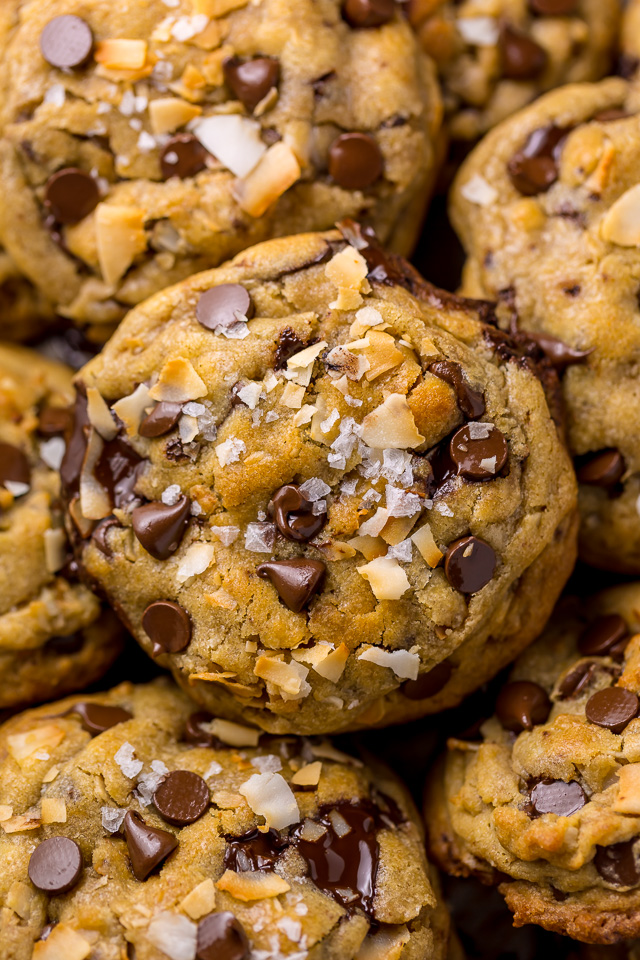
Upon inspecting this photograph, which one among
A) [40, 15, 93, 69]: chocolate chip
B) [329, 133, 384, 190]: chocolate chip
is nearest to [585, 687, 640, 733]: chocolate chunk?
[329, 133, 384, 190]: chocolate chip

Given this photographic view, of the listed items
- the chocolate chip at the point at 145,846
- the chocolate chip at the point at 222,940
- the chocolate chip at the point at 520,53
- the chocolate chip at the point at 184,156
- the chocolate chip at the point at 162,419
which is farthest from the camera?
the chocolate chip at the point at 520,53

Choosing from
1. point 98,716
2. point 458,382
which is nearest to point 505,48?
point 458,382

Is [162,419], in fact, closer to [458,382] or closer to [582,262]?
[458,382]

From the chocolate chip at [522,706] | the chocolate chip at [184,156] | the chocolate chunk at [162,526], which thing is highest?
the chocolate chip at [184,156]

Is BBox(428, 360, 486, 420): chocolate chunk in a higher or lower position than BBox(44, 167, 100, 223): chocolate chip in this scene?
lower

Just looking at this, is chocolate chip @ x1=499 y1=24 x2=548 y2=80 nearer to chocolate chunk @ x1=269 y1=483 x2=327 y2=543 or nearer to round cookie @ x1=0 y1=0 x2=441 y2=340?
round cookie @ x1=0 y1=0 x2=441 y2=340

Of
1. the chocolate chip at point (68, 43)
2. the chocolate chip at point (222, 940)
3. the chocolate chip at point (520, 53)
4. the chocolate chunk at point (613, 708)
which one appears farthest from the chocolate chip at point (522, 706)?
the chocolate chip at point (68, 43)

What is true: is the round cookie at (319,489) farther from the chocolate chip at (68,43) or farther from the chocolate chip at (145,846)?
the chocolate chip at (68,43)
